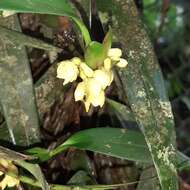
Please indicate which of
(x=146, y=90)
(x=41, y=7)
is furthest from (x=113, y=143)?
(x=41, y=7)

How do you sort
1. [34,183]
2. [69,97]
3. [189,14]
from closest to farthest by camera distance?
[34,183] → [69,97] → [189,14]

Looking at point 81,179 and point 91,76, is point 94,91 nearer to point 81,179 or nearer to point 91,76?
→ point 91,76

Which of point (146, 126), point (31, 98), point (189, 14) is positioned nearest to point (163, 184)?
point (146, 126)

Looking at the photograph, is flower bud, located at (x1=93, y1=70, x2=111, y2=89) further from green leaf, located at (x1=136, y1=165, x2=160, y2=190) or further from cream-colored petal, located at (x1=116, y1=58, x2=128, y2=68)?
green leaf, located at (x1=136, y1=165, x2=160, y2=190)

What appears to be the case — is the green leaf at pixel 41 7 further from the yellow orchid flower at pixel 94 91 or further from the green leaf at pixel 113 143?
the green leaf at pixel 113 143

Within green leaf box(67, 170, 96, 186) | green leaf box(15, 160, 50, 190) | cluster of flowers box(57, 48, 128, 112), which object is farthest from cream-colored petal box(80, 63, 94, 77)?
green leaf box(67, 170, 96, 186)

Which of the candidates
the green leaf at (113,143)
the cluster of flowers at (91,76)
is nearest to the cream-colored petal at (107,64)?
the cluster of flowers at (91,76)

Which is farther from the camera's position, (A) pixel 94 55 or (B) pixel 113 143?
(B) pixel 113 143

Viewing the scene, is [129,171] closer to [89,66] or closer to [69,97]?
[69,97]
